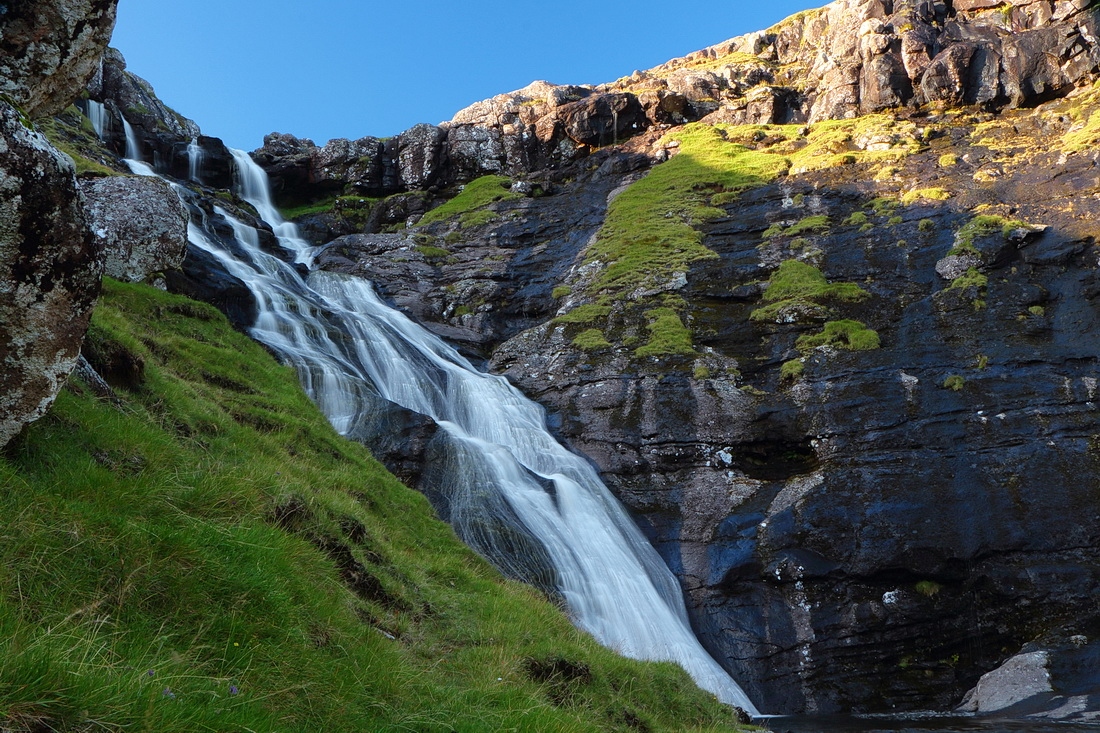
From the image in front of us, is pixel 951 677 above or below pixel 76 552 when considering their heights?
below

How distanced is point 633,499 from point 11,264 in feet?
55.1

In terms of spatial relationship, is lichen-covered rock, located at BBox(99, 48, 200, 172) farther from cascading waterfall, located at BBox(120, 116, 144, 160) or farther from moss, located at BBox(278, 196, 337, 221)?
moss, located at BBox(278, 196, 337, 221)

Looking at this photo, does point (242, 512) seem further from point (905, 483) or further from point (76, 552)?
point (905, 483)

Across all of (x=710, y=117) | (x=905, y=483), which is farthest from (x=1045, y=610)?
(x=710, y=117)

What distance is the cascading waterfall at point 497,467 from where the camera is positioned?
15859 mm

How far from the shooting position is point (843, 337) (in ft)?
76.3

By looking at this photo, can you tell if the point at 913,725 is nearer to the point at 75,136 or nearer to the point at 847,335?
the point at 847,335

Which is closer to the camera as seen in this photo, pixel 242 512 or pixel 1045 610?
pixel 242 512

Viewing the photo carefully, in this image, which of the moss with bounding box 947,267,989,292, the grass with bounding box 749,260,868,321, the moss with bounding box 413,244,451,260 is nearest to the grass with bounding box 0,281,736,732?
the grass with bounding box 749,260,868,321

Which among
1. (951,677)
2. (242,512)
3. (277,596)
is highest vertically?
(242,512)

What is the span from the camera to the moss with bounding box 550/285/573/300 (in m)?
30.4

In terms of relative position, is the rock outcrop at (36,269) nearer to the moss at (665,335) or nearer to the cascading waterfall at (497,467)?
the cascading waterfall at (497,467)

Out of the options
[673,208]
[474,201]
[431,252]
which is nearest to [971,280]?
[673,208]

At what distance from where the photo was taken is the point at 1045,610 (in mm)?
16328
